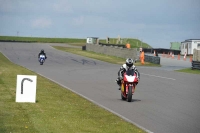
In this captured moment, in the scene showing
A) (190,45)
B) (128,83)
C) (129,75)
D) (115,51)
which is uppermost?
(190,45)

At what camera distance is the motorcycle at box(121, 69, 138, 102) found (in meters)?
18.9

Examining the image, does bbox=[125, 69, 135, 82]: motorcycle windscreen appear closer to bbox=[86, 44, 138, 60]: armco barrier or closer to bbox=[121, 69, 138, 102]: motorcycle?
bbox=[121, 69, 138, 102]: motorcycle

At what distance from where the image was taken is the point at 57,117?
1359 centimetres

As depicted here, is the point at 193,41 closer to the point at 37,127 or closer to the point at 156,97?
the point at 156,97

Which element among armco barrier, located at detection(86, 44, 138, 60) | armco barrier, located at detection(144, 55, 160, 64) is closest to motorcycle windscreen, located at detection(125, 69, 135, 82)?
armco barrier, located at detection(144, 55, 160, 64)

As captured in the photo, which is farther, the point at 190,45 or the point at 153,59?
the point at 190,45

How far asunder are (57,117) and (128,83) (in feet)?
19.0

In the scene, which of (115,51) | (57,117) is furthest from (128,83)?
(115,51)

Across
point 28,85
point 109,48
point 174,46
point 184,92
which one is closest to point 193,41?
point 109,48

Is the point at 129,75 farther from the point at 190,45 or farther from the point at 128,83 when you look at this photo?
the point at 190,45

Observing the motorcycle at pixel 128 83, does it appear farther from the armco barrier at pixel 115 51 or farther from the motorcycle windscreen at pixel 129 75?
the armco barrier at pixel 115 51

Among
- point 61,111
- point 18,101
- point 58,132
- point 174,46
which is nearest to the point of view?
point 58,132

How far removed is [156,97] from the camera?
20719mm

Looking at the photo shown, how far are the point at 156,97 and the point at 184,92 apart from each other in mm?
2765
